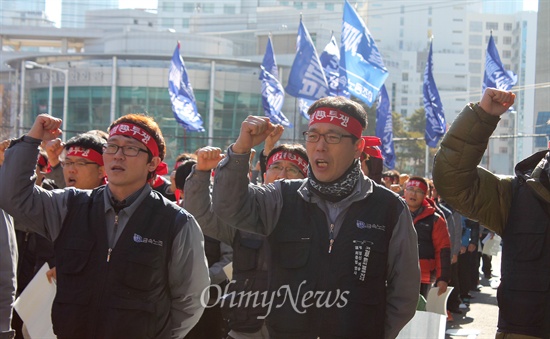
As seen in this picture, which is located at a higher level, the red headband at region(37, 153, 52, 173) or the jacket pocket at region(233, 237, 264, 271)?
the red headband at region(37, 153, 52, 173)

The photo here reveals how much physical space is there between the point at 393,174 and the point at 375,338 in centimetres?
1081

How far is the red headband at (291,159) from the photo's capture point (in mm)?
6660

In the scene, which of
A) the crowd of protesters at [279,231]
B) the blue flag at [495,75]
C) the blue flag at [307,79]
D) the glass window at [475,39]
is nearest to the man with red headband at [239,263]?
the crowd of protesters at [279,231]

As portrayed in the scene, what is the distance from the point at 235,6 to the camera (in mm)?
140750

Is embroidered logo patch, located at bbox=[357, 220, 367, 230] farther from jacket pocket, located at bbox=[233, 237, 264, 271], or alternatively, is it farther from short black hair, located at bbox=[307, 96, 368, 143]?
jacket pocket, located at bbox=[233, 237, 264, 271]

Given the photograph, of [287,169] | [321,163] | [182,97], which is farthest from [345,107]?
[182,97]

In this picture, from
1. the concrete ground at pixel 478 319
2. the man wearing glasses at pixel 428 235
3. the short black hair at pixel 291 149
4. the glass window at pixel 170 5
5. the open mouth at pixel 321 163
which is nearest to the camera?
the open mouth at pixel 321 163

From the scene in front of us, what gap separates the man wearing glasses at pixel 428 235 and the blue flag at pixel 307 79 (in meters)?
7.50

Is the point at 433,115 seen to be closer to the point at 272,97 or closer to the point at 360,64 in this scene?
the point at 272,97

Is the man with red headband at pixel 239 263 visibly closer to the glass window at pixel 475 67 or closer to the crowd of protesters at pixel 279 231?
the crowd of protesters at pixel 279 231

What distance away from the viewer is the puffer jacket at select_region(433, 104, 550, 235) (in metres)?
4.35

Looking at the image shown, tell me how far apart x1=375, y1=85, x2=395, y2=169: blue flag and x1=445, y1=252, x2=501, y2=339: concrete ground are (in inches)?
156

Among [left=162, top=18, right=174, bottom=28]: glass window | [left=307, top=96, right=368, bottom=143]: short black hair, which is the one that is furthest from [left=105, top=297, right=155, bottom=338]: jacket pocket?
[left=162, top=18, right=174, bottom=28]: glass window

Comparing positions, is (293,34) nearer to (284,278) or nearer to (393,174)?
(393,174)
